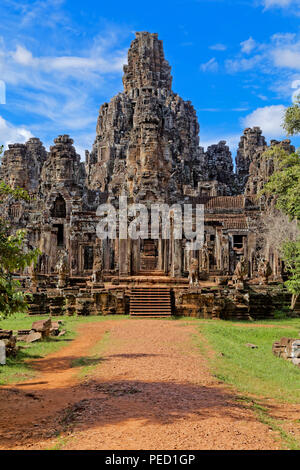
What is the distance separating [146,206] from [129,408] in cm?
2162

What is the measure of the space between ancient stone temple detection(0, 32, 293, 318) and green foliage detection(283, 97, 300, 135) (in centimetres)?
691

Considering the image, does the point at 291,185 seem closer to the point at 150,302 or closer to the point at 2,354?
the point at 150,302

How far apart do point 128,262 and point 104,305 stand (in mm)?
4672

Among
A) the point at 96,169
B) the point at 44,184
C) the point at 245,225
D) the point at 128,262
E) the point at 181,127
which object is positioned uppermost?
the point at 181,127

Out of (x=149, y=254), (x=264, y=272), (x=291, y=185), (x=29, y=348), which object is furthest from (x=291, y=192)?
(x=149, y=254)

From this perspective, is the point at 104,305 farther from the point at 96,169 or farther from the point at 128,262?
the point at 96,169

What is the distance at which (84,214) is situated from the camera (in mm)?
35844

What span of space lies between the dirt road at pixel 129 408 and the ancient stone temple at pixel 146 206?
3802 millimetres

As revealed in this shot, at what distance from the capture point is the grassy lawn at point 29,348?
895cm

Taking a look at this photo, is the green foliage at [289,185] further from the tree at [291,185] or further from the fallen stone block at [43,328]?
the fallen stone block at [43,328]

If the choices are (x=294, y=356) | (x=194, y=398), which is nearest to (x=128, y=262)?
(x=294, y=356)

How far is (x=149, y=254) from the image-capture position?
3803 cm
